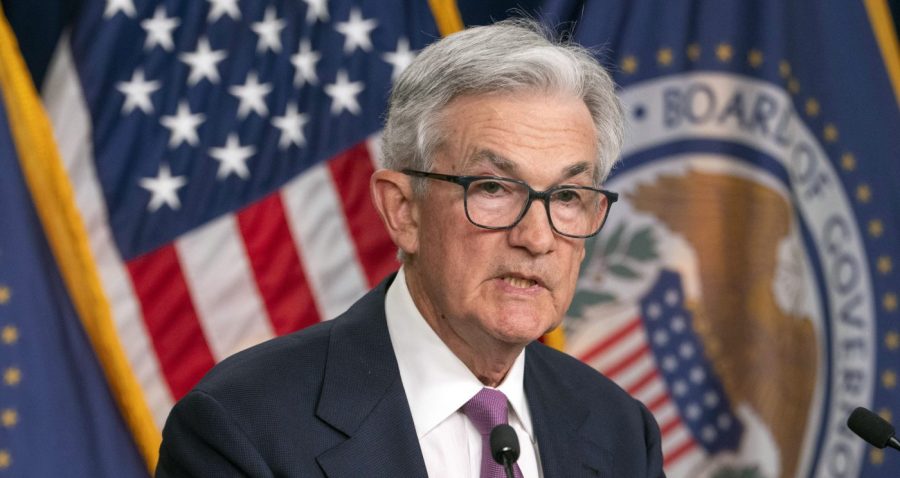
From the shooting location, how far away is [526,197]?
188 centimetres

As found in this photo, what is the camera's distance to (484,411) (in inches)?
77.5

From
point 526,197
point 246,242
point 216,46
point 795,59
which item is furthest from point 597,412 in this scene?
point 795,59

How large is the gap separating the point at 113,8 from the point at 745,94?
190cm

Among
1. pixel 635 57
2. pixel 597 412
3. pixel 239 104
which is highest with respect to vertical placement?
pixel 239 104

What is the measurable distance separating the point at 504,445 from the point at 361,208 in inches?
72.5

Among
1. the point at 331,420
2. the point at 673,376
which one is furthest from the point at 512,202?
the point at 673,376

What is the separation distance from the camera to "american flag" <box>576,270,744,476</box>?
371 centimetres

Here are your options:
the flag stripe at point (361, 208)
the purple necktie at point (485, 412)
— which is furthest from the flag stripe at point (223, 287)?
the purple necktie at point (485, 412)

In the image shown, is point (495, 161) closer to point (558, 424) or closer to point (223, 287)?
point (558, 424)

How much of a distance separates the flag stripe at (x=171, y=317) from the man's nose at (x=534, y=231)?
162cm

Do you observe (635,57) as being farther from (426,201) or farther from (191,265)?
(426,201)

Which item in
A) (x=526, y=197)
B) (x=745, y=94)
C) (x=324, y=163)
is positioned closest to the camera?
(x=526, y=197)

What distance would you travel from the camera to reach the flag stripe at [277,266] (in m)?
3.34

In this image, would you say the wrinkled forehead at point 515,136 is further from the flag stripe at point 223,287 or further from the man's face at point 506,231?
the flag stripe at point 223,287
